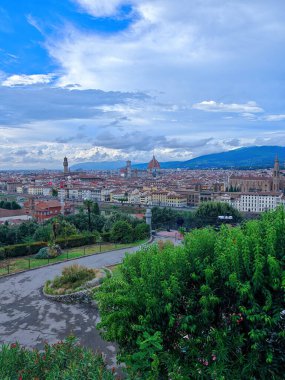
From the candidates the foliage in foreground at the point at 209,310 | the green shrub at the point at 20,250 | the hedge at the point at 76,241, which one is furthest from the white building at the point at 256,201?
the foliage in foreground at the point at 209,310

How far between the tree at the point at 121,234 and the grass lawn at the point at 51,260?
0.51 meters

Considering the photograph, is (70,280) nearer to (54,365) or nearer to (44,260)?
(44,260)

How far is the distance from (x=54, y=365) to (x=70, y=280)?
25.8 ft

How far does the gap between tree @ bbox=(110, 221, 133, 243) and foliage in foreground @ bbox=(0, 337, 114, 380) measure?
52.5ft

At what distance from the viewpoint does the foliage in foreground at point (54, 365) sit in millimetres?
4781

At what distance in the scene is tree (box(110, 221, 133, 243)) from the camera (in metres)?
21.9

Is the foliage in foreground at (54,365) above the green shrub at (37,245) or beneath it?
above

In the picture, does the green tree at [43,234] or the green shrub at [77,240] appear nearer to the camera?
the green shrub at [77,240]

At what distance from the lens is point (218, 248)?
571 centimetres

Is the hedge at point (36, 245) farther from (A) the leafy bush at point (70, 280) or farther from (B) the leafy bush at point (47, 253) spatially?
(A) the leafy bush at point (70, 280)

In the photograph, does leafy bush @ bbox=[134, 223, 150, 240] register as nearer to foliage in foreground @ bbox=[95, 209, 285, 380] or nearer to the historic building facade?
foliage in foreground @ bbox=[95, 209, 285, 380]

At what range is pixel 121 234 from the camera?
22.0 meters

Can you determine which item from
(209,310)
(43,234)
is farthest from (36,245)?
(209,310)

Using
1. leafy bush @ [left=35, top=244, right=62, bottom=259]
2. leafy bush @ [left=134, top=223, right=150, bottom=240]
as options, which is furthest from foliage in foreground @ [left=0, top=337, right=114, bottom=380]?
leafy bush @ [left=134, top=223, right=150, bottom=240]
